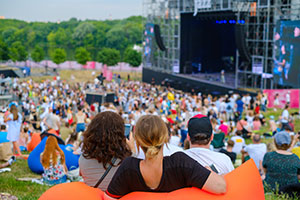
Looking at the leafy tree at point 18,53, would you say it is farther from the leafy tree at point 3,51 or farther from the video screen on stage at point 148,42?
the video screen on stage at point 148,42

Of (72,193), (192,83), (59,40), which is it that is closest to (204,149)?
(72,193)

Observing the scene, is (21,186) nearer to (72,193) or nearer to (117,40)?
(72,193)

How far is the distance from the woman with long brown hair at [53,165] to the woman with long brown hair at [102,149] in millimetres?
2853

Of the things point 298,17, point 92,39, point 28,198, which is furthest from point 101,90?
point 92,39

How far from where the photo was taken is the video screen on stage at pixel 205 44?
28.4m

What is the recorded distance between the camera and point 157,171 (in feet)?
6.94

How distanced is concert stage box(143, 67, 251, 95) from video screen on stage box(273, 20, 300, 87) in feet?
8.71

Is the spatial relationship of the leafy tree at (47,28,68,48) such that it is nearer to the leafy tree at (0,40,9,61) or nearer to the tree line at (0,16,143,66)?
the tree line at (0,16,143,66)

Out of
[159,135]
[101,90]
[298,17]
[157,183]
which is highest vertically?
[298,17]

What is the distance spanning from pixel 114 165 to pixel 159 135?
2.64 ft

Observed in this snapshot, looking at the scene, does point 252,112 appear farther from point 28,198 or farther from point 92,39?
point 92,39

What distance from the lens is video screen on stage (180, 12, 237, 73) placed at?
28438 mm

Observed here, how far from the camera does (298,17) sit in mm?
17766

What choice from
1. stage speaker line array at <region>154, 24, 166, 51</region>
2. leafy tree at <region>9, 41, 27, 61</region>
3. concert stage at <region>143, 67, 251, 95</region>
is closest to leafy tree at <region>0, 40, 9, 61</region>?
leafy tree at <region>9, 41, 27, 61</region>
